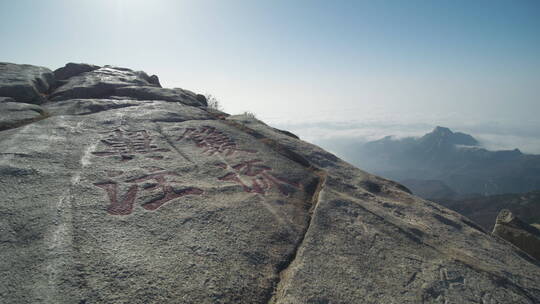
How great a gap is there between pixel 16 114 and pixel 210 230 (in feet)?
26.0

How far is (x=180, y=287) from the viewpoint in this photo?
3668 mm

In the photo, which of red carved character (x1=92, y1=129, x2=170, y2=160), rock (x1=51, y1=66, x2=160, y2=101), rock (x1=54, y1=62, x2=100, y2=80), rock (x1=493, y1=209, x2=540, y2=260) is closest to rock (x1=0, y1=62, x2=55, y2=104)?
rock (x1=51, y1=66, x2=160, y2=101)

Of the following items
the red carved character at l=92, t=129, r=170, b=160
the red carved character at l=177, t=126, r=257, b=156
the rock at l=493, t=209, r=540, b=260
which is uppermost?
the red carved character at l=177, t=126, r=257, b=156

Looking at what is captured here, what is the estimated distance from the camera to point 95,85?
44.6 ft

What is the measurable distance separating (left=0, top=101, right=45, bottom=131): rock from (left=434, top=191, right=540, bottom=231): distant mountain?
271 ft

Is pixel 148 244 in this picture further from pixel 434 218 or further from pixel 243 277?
pixel 434 218

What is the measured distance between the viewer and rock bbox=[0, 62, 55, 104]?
11062 millimetres

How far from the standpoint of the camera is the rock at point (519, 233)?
7.20m

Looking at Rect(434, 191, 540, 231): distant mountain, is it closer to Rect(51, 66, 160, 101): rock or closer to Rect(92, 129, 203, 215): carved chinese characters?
Rect(51, 66, 160, 101): rock

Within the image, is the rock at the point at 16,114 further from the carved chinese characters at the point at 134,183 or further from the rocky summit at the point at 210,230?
the carved chinese characters at the point at 134,183

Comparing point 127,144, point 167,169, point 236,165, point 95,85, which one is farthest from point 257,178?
point 95,85

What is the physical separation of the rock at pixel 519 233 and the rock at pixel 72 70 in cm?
2220

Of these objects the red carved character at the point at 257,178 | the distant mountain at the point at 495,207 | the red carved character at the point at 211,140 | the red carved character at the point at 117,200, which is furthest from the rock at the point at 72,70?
the distant mountain at the point at 495,207

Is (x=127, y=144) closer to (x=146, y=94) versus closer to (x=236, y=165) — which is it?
(x=236, y=165)
